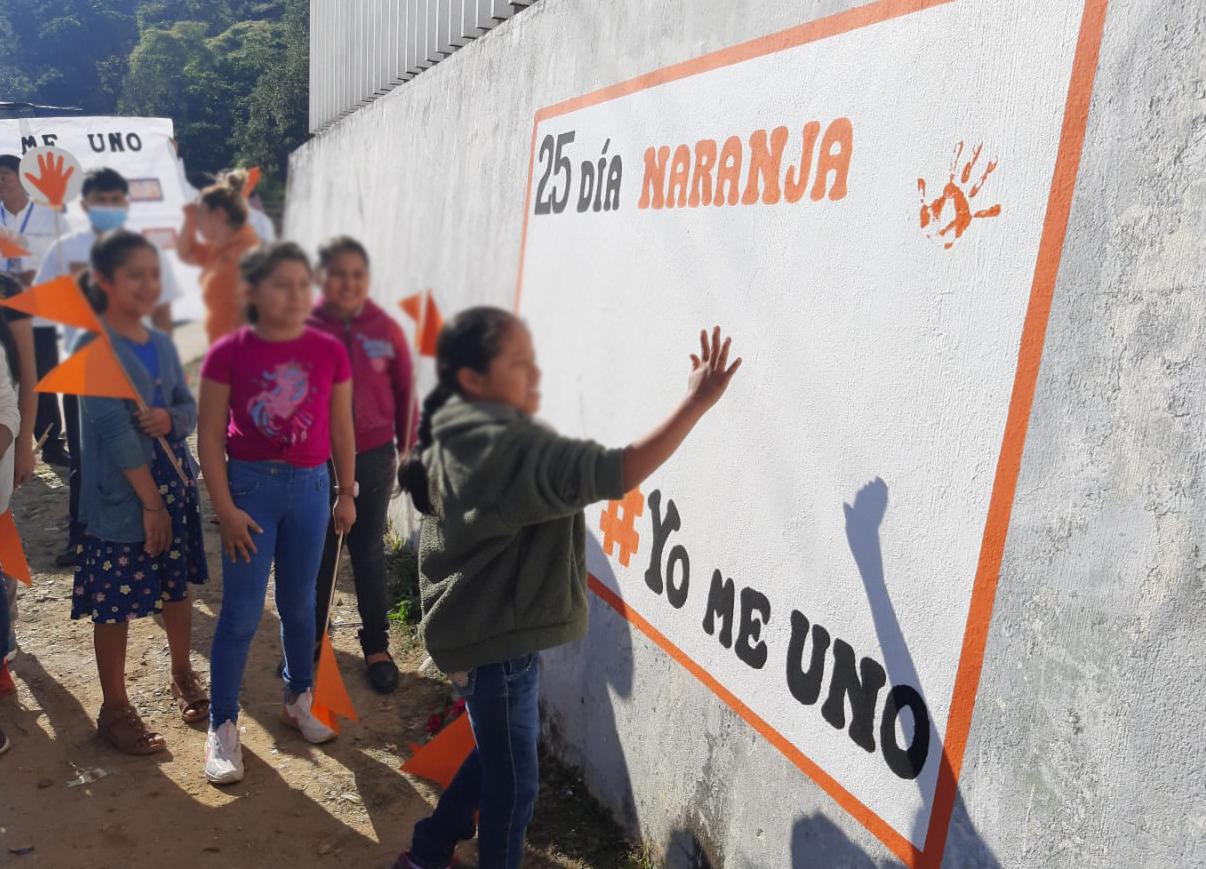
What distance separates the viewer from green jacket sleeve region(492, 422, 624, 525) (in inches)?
63.1

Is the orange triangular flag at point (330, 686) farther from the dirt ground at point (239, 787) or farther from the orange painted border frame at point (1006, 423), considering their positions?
the orange painted border frame at point (1006, 423)

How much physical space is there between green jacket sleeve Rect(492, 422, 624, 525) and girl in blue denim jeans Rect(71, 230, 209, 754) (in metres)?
0.53

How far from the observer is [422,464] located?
1.79 meters

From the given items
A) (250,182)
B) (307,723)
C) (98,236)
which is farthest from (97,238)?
(307,723)

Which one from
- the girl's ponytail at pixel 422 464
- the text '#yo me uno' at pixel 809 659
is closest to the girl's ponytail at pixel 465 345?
the girl's ponytail at pixel 422 464

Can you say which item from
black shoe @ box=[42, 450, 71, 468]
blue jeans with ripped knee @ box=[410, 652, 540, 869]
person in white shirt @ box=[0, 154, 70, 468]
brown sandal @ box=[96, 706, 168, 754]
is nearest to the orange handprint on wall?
blue jeans with ripped knee @ box=[410, 652, 540, 869]

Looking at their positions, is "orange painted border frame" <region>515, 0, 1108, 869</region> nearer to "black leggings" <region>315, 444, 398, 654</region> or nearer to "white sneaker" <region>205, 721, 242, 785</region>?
"black leggings" <region>315, 444, 398, 654</region>

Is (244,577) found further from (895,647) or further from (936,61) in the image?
(936,61)

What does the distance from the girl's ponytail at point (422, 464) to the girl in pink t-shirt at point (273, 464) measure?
0.11m

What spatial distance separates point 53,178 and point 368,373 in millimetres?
627

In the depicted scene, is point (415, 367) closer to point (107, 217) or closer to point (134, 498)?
point (107, 217)

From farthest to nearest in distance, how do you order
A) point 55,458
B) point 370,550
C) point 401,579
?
1. point 55,458
2. point 401,579
3. point 370,550

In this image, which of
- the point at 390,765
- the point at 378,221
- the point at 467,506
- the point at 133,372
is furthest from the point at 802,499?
the point at 390,765

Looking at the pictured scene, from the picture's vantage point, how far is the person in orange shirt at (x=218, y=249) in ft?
4.12
